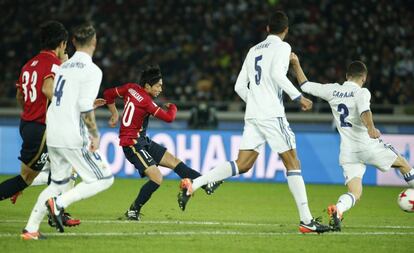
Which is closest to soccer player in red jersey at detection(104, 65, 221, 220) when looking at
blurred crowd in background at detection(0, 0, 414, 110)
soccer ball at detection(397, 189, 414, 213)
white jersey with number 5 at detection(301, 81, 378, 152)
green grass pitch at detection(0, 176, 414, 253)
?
green grass pitch at detection(0, 176, 414, 253)

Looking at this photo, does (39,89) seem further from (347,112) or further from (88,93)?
(347,112)

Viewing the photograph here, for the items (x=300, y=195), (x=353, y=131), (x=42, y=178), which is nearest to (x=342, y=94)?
(x=353, y=131)

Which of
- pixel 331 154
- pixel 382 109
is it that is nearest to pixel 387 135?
pixel 331 154

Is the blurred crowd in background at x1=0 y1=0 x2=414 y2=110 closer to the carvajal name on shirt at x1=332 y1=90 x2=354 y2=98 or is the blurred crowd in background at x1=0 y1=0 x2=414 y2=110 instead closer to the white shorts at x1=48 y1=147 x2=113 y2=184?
the carvajal name on shirt at x1=332 y1=90 x2=354 y2=98

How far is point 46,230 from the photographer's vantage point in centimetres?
962

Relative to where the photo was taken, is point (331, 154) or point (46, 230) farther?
point (331, 154)

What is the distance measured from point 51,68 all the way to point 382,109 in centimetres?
1607

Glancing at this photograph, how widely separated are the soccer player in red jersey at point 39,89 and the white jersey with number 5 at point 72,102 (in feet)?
2.21

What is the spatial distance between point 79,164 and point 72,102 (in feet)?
2.07

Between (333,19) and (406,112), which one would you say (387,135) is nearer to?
(406,112)

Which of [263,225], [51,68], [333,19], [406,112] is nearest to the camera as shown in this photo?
[51,68]

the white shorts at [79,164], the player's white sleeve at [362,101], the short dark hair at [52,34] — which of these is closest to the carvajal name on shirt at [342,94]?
the player's white sleeve at [362,101]

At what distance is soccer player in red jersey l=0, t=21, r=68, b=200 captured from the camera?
9.37 m

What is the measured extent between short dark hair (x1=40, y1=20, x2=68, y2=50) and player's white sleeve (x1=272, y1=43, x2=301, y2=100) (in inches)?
94.6
